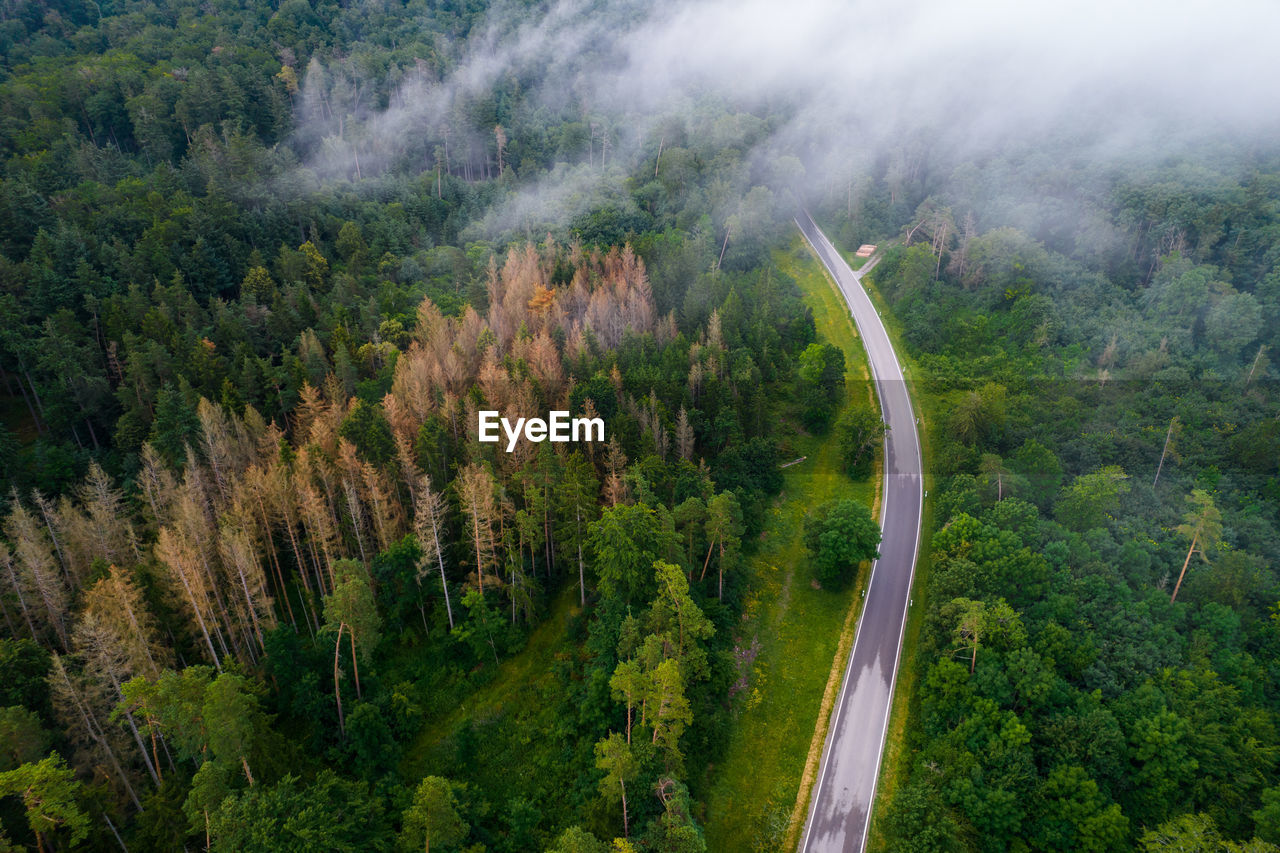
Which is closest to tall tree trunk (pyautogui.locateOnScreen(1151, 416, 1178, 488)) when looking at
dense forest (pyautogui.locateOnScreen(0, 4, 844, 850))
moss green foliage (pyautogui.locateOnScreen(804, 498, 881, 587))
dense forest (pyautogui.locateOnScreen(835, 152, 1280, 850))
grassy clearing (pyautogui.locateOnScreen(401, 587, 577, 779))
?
dense forest (pyautogui.locateOnScreen(835, 152, 1280, 850))

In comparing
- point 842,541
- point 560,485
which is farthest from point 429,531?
point 842,541

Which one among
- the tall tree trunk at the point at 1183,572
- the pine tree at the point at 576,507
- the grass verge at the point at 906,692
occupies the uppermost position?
the pine tree at the point at 576,507

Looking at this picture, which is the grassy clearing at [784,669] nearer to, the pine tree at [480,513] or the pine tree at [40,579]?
the pine tree at [480,513]

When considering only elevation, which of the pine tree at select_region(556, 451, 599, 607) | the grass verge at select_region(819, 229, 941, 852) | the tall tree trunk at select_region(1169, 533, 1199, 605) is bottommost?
the grass verge at select_region(819, 229, 941, 852)

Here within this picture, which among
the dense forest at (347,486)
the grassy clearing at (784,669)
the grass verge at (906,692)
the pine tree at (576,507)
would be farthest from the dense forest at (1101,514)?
the pine tree at (576,507)

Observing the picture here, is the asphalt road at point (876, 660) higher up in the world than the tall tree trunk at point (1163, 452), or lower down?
lower down

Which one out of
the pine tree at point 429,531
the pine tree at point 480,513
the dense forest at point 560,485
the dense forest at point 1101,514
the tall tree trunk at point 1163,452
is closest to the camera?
the dense forest at point 560,485

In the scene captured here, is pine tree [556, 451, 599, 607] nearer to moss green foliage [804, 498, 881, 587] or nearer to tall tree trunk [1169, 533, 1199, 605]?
moss green foliage [804, 498, 881, 587]
